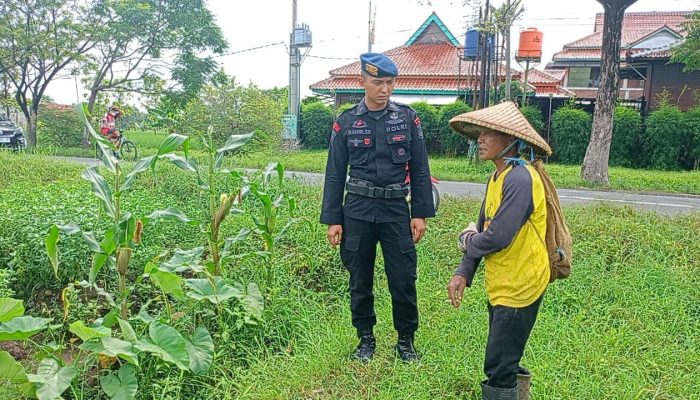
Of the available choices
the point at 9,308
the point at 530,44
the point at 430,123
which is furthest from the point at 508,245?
the point at 430,123

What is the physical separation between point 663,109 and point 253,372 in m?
14.9

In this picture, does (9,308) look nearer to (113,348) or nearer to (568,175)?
(113,348)

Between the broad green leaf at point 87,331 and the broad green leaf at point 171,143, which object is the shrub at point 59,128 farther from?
the broad green leaf at point 87,331

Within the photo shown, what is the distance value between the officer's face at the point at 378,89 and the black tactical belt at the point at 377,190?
43 centimetres

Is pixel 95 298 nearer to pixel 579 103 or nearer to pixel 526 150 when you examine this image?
pixel 526 150

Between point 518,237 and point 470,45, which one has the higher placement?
point 470,45

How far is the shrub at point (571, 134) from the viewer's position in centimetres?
1528

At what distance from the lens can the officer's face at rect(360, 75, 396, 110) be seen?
2.95 m

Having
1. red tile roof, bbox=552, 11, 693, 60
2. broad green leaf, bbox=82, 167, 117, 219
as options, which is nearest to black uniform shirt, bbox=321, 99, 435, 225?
broad green leaf, bbox=82, 167, 117, 219

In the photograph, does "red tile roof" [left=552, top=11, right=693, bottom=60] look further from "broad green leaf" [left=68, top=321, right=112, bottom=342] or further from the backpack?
"broad green leaf" [left=68, top=321, right=112, bottom=342]

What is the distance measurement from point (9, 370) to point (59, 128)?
18.7 m

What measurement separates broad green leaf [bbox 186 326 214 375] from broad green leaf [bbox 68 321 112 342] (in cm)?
46

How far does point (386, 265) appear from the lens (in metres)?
3.13

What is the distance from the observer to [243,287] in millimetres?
3396
